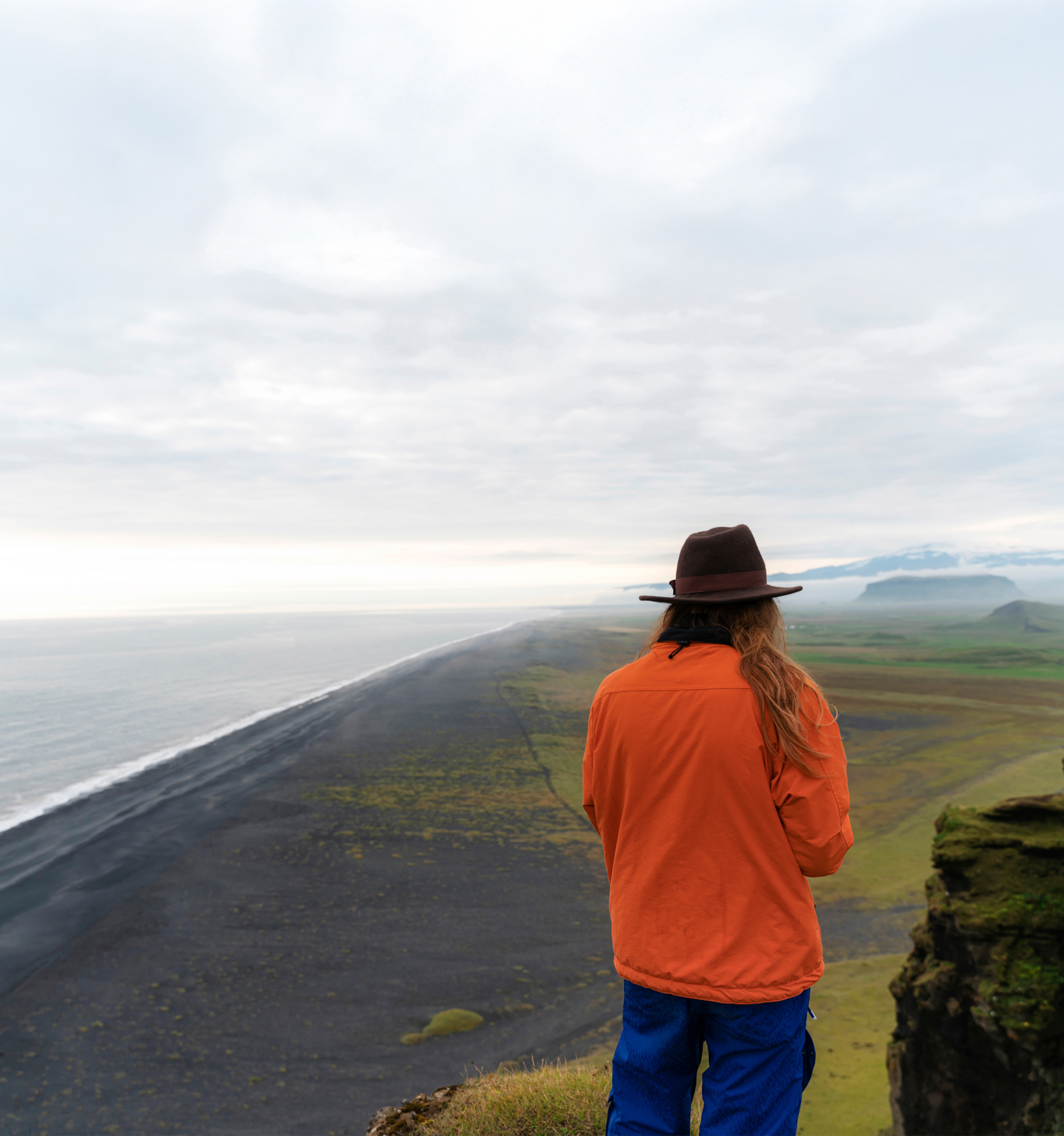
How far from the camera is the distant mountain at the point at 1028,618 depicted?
409 feet

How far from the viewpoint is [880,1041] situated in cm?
750

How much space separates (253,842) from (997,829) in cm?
1710

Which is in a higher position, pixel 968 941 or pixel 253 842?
pixel 968 941

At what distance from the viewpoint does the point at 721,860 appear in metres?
2.25

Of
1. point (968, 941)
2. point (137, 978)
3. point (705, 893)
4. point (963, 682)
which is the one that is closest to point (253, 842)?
point (137, 978)

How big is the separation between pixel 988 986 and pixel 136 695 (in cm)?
5647

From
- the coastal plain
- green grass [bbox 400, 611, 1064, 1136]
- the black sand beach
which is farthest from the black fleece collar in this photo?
the black sand beach

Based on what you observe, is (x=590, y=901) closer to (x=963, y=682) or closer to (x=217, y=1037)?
(x=217, y=1037)

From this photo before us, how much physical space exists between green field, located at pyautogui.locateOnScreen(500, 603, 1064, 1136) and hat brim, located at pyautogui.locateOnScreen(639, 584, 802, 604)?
4812 mm

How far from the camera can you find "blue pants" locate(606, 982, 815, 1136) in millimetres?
2293

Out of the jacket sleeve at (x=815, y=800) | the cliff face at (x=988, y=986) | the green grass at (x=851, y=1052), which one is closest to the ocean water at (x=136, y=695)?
the green grass at (x=851, y=1052)

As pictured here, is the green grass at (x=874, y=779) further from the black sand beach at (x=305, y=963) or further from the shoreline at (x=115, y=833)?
the shoreline at (x=115, y=833)

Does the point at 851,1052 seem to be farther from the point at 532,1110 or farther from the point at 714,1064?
the point at 714,1064

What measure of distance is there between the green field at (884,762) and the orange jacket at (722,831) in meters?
4.92
